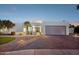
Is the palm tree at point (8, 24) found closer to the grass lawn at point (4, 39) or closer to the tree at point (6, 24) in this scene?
the tree at point (6, 24)

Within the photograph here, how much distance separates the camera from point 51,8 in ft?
20.5

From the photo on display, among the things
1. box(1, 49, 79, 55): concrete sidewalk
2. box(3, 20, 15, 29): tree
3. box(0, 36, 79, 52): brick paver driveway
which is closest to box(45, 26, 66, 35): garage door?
box(0, 36, 79, 52): brick paver driveway

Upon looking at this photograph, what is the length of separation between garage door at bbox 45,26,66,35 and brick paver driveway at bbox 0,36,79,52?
0.12 metres

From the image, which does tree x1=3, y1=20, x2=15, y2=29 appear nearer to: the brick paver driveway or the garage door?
the brick paver driveway

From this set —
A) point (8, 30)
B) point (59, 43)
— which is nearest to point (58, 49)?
point (59, 43)

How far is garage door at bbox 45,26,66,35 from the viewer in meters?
6.32

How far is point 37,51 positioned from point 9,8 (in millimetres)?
1336

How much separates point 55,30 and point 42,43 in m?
0.49

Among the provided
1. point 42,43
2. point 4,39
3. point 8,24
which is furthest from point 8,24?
point 42,43

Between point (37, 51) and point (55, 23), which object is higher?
point (55, 23)

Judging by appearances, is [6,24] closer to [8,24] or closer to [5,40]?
[8,24]

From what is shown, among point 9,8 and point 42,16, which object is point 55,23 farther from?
point 9,8

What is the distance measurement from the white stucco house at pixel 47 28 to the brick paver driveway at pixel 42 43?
0.14 metres
